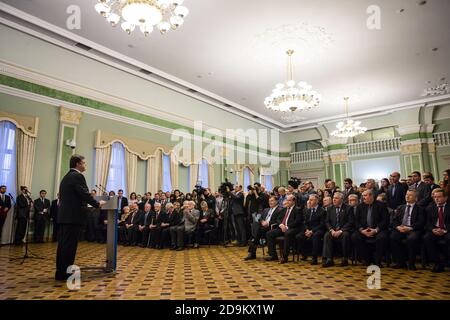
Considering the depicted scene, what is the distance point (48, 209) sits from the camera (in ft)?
24.3

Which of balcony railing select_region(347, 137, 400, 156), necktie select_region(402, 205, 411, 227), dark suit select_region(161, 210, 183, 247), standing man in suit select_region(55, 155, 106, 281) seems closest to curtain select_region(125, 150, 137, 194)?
dark suit select_region(161, 210, 183, 247)

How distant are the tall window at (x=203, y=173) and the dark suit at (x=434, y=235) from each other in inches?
330

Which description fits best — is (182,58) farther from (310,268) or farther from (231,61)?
(310,268)

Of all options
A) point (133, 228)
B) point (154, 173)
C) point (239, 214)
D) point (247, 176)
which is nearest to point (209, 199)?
point (239, 214)

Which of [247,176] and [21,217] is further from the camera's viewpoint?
[247,176]

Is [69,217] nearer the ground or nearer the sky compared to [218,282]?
nearer the sky

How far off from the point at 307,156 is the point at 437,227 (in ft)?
39.8

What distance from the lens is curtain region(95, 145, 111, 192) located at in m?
8.53

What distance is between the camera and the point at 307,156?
1612cm

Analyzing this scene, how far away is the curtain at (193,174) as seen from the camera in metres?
11.3

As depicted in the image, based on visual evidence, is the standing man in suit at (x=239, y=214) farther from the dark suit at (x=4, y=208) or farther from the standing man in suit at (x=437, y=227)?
the dark suit at (x=4, y=208)

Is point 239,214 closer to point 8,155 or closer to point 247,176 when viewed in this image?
point 8,155

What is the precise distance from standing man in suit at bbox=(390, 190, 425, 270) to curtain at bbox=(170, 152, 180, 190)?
7505mm

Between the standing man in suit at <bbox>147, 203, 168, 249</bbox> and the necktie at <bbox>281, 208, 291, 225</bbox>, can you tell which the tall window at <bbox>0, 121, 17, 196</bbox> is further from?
the necktie at <bbox>281, 208, 291, 225</bbox>
